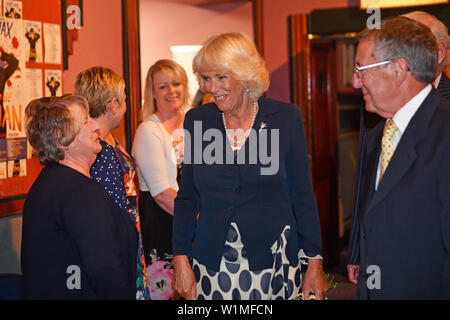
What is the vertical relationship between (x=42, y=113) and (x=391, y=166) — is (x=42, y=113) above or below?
above

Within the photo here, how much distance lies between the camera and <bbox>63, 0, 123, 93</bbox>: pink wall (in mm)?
3666

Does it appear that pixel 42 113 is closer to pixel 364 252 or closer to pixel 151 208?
pixel 364 252

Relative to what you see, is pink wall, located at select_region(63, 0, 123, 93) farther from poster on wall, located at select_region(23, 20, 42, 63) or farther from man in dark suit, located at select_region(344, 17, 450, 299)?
man in dark suit, located at select_region(344, 17, 450, 299)

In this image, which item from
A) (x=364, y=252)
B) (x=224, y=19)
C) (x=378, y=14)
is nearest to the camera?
(x=364, y=252)

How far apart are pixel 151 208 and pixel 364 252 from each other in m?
1.88

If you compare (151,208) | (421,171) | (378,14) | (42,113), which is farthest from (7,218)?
(378,14)

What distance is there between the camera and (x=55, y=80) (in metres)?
3.42

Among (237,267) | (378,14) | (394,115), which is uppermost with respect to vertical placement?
(378,14)

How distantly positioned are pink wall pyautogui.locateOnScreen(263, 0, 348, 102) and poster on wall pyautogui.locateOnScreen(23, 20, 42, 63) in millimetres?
3046

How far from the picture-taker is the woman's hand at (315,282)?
2.23 metres

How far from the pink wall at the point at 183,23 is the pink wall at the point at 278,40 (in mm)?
200

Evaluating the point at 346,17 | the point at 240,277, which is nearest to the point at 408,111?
the point at 240,277

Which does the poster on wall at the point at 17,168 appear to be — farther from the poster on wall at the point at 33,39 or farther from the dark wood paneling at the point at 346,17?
the dark wood paneling at the point at 346,17

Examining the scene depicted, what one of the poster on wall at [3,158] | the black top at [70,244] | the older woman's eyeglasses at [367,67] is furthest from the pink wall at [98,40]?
the older woman's eyeglasses at [367,67]
